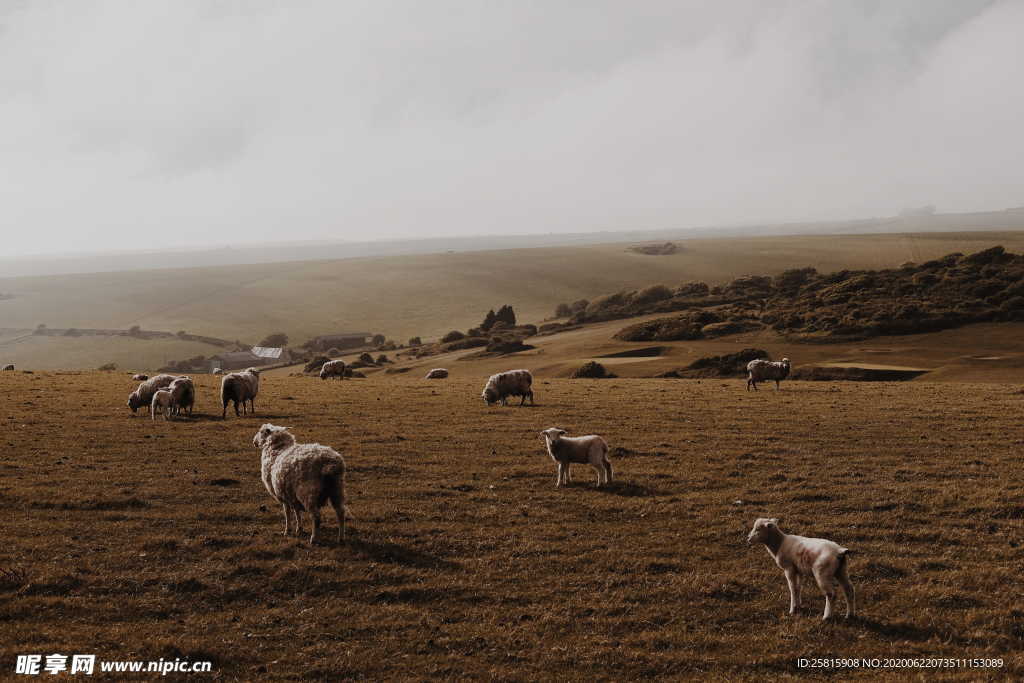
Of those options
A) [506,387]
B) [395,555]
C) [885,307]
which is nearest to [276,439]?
[395,555]

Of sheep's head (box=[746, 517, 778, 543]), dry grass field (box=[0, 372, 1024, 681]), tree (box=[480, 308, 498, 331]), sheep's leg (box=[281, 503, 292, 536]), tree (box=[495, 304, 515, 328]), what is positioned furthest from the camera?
tree (box=[495, 304, 515, 328])

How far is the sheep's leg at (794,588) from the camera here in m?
9.55

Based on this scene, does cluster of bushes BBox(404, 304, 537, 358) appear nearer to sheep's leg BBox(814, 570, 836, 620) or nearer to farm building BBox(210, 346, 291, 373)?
farm building BBox(210, 346, 291, 373)

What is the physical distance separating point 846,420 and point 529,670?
21.8m

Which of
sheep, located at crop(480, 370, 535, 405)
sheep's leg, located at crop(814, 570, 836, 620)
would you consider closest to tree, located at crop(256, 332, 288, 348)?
sheep, located at crop(480, 370, 535, 405)

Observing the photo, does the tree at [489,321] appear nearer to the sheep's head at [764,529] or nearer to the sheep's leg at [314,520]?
the sheep's leg at [314,520]

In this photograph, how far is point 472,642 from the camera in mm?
8922

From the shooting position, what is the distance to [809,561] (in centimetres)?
945

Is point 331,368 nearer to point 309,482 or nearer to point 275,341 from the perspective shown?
point 309,482

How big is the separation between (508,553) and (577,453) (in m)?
5.12

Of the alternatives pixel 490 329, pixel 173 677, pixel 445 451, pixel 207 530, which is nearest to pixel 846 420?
pixel 445 451

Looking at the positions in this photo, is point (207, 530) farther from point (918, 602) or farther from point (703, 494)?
point (918, 602)

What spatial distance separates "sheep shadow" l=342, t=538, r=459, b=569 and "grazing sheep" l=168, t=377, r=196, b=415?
16.5 meters

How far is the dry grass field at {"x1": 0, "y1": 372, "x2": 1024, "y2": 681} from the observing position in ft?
28.5
